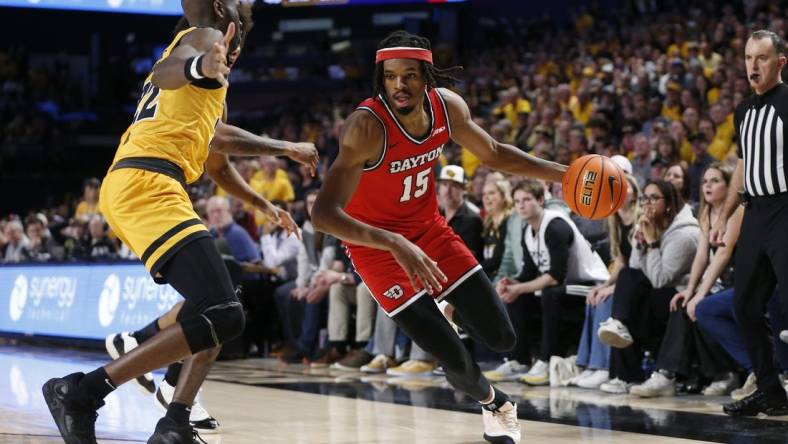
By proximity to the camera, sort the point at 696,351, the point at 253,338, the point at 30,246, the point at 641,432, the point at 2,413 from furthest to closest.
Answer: the point at 30,246 → the point at 253,338 → the point at 696,351 → the point at 2,413 → the point at 641,432

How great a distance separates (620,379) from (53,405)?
13.8 ft

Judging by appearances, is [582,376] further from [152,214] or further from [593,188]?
[152,214]

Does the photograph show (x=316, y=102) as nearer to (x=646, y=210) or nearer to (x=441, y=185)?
(x=441, y=185)

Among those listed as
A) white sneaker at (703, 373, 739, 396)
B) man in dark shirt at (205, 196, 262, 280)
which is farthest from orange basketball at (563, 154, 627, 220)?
man in dark shirt at (205, 196, 262, 280)

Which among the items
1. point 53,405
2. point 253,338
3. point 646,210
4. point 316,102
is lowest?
point 253,338

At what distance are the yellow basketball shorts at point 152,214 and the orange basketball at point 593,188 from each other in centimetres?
178

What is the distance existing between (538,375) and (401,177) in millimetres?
3247

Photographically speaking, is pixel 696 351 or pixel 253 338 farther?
pixel 253 338

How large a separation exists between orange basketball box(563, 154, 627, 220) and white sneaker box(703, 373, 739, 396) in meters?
2.50

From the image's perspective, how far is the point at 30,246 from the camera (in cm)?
1390

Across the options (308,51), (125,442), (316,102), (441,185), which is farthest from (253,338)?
(308,51)

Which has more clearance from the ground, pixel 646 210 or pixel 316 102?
pixel 316 102

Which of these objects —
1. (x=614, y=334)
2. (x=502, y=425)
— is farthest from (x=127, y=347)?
(x=614, y=334)

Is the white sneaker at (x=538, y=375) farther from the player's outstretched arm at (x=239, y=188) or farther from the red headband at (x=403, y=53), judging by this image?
the red headband at (x=403, y=53)
